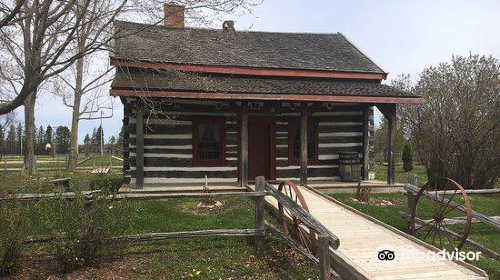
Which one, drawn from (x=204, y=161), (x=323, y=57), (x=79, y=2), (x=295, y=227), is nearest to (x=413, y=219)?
(x=295, y=227)

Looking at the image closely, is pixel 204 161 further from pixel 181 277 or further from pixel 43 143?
pixel 43 143

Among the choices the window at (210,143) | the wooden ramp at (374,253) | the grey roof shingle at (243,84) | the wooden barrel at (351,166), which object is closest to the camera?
the wooden ramp at (374,253)

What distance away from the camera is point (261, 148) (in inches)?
540

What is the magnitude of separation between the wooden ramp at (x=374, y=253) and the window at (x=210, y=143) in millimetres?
5383

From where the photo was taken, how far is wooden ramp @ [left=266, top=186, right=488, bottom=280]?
4980 millimetres

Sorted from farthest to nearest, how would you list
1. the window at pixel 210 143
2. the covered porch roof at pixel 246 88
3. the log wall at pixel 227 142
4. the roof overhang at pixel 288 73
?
the roof overhang at pixel 288 73 < the window at pixel 210 143 < the log wall at pixel 227 142 < the covered porch roof at pixel 246 88

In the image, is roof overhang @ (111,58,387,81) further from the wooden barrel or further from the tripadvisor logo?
the tripadvisor logo

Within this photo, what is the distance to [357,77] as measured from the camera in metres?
14.8

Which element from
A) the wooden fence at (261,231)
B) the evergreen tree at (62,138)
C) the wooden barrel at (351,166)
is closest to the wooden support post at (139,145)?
the wooden fence at (261,231)

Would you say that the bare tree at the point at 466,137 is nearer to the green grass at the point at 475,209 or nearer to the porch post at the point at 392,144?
the green grass at the point at 475,209

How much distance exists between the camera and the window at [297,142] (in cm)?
1389

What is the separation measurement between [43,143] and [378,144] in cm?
6115

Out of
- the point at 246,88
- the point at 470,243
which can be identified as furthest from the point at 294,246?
the point at 246,88

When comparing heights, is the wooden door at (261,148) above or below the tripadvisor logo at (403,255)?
above
